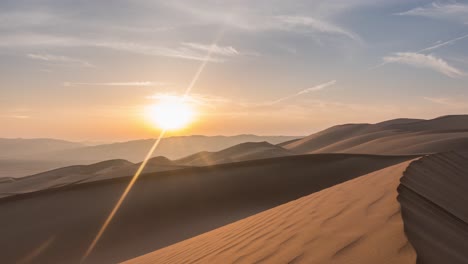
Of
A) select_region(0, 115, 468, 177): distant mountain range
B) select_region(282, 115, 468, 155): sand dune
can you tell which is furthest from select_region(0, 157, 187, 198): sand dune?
select_region(282, 115, 468, 155): sand dune

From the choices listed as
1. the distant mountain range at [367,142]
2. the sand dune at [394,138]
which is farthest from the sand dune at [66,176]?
the sand dune at [394,138]

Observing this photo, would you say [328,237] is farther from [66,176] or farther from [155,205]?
[66,176]

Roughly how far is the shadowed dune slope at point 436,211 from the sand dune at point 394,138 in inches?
573

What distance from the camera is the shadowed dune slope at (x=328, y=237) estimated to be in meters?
2.21

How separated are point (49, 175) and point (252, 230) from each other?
29.3m

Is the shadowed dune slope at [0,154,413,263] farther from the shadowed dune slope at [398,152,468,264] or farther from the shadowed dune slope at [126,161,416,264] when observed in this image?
the shadowed dune slope at [398,152,468,264]

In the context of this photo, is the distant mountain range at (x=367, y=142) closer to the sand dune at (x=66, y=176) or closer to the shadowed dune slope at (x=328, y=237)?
the sand dune at (x=66, y=176)

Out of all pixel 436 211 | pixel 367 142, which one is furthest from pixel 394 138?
pixel 436 211

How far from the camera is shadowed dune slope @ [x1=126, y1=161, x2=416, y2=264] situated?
2213mm

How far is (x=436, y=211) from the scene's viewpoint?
3420 mm

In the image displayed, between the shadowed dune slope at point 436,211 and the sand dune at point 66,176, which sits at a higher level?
the sand dune at point 66,176

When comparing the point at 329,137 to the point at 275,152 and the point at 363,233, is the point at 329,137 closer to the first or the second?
the point at 275,152

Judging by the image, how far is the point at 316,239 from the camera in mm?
2760

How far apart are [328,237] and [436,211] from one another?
1.39 metres
